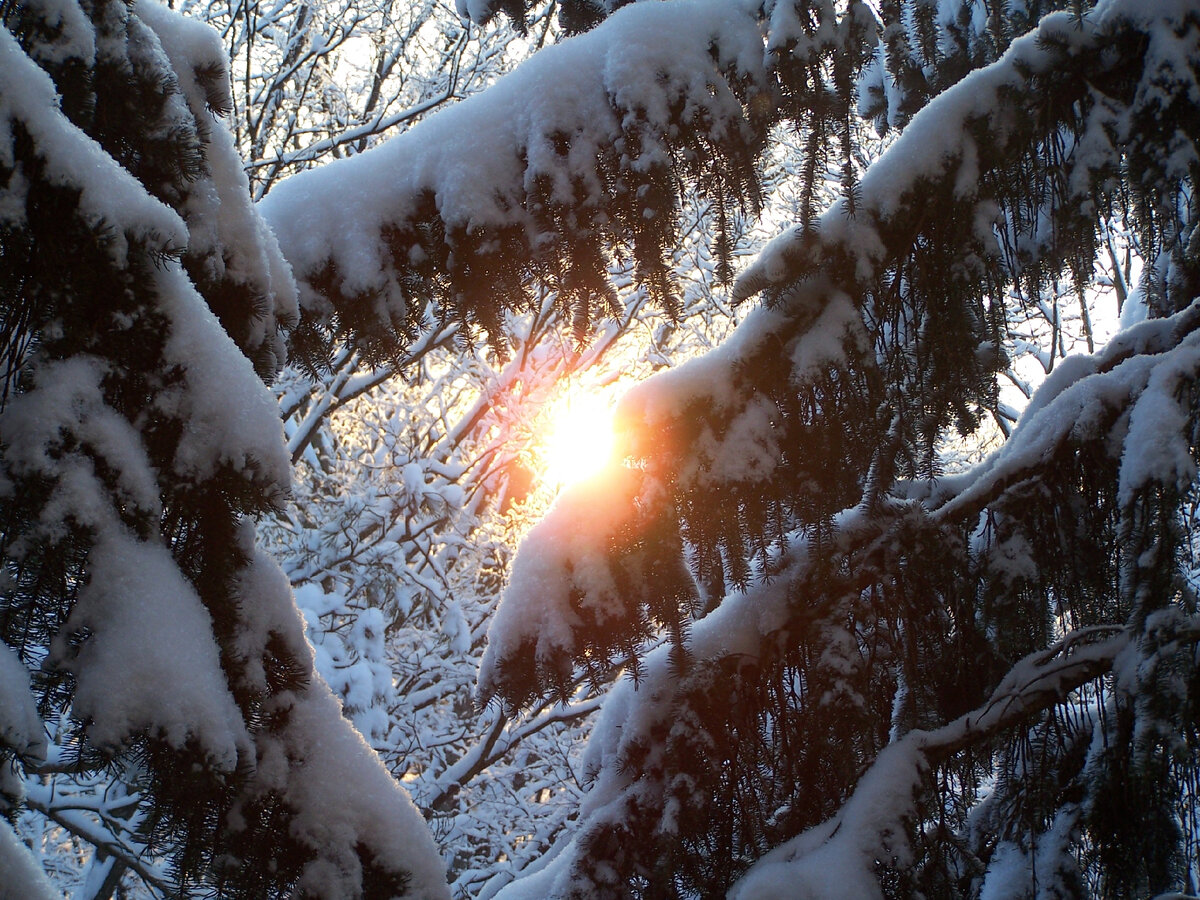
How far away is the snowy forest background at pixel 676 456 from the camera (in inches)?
52.4

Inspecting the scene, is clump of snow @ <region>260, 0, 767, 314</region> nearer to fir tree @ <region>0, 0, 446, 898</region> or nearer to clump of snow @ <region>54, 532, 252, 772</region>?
fir tree @ <region>0, 0, 446, 898</region>

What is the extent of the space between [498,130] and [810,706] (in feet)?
5.46

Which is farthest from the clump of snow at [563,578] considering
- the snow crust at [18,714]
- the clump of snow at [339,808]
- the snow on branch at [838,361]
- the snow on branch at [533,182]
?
the snow crust at [18,714]

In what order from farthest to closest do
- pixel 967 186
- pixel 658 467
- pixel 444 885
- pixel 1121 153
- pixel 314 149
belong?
pixel 314 149 < pixel 1121 153 < pixel 967 186 < pixel 658 467 < pixel 444 885

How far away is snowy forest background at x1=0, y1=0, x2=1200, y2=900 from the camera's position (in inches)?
52.4

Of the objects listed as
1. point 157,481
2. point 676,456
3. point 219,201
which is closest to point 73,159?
point 219,201

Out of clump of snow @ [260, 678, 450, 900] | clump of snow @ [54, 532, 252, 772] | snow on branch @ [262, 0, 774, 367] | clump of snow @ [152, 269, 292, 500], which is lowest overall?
clump of snow @ [260, 678, 450, 900]

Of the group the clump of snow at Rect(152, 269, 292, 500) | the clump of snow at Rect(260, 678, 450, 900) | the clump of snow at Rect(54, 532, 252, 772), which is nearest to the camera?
the clump of snow at Rect(54, 532, 252, 772)

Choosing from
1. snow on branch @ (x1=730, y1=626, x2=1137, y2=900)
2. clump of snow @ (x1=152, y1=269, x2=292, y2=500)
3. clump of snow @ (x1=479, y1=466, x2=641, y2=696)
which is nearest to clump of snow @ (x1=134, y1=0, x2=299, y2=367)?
clump of snow @ (x1=152, y1=269, x2=292, y2=500)

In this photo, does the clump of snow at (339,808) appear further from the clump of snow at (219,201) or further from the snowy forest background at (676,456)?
the clump of snow at (219,201)

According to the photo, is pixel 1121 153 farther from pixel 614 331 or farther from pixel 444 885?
pixel 614 331

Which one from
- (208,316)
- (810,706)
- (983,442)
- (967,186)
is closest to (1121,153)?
(967,186)

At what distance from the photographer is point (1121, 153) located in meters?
2.29

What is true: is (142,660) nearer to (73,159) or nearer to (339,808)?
(339,808)
